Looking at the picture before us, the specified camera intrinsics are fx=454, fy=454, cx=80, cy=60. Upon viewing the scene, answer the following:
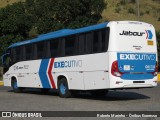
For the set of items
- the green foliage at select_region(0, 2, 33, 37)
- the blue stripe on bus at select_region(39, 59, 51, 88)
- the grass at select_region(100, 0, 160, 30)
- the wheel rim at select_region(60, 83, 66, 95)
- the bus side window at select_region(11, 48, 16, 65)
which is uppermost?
the grass at select_region(100, 0, 160, 30)

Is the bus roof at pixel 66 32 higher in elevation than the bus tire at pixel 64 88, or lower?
higher

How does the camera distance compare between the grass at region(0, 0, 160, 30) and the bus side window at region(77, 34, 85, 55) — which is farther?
the grass at region(0, 0, 160, 30)

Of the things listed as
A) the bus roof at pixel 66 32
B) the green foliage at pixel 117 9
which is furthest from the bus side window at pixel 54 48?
the green foliage at pixel 117 9

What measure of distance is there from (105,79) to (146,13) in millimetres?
69178

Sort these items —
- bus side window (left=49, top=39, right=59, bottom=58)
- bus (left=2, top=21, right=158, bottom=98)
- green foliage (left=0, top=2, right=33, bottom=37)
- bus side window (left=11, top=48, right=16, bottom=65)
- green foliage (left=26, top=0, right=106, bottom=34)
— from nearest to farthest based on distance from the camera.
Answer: bus (left=2, top=21, right=158, bottom=98)
bus side window (left=49, top=39, right=59, bottom=58)
bus side window (left=11, top=48, right=16, bottom=65)
green foliage (left=26, top=0, right=106, bottom=34)
green foliage (left=0, top=2, right=33, bottom=37)

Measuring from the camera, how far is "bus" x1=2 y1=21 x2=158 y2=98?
18.2m

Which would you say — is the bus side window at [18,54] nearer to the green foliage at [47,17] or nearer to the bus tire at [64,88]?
the bus tire at [64,88]

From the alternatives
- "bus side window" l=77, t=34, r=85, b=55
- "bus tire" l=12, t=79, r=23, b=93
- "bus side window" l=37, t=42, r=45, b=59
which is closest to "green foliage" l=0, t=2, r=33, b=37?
"bus tire" l=12, t=79, r=23, b=93

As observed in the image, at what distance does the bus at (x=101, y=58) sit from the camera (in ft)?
59.9

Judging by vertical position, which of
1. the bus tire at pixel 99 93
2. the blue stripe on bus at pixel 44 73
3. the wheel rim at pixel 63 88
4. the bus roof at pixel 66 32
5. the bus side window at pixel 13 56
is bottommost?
the bus tire at pixel 99 93

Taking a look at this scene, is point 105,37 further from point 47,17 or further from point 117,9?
point 117,9

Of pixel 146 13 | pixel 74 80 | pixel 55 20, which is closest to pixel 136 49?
pixel 74 80

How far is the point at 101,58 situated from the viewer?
61.1ft

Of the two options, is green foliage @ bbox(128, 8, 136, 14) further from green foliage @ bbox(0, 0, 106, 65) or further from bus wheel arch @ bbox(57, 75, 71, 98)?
bus wheel arch @ bbox(57, 75, 71, 98)
